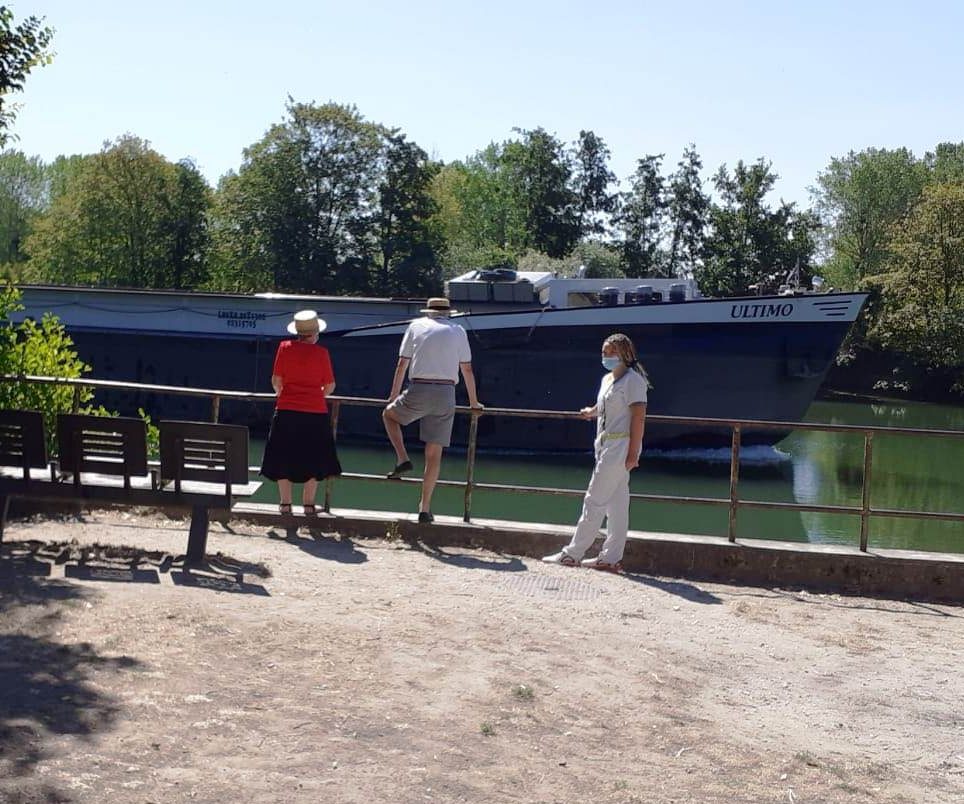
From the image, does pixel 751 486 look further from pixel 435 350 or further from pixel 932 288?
pixel 932 288

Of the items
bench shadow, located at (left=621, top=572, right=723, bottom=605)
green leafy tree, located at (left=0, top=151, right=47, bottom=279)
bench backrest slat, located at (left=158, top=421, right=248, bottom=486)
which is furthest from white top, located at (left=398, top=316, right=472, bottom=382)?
green leafy tree, located at (left=0, top=151, right=47, bottom=279)

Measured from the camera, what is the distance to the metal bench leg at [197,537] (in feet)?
21.0

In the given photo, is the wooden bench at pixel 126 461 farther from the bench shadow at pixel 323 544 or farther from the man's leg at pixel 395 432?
the man's leg at pixel 395 432

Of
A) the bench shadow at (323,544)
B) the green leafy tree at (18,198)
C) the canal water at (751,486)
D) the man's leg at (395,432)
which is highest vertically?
the green leafy tree at (18,198)

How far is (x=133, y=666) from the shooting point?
4547 mm

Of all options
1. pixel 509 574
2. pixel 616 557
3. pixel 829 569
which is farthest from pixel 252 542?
pixel 829 569

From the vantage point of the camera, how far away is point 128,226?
2068 inches

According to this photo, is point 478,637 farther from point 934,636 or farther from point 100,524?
point 100,524

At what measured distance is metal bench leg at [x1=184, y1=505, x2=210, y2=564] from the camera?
6391mm

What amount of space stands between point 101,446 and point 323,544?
4.87 ft

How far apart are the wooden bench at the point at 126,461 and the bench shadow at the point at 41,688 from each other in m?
1.26

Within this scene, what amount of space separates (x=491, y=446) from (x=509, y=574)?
21.3 m

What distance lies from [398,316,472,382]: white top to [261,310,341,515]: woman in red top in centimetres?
56

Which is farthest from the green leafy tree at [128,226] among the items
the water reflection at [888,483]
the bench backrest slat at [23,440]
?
the bench backrest slat at [23,440]
